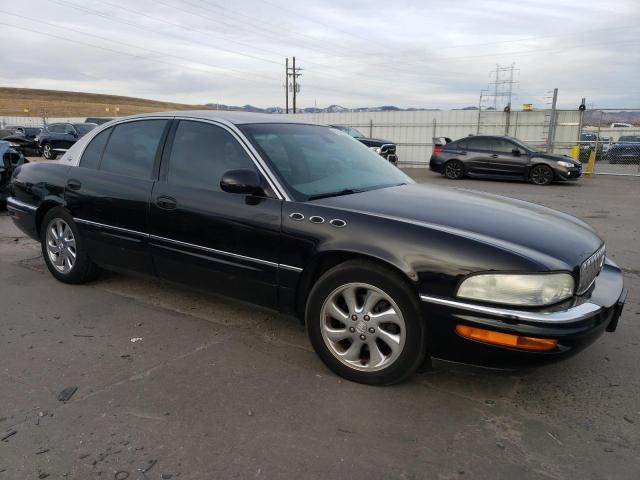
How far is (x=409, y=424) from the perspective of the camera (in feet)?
8.58

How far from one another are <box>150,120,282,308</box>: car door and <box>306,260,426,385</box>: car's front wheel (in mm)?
425

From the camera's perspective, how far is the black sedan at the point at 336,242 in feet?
8.47

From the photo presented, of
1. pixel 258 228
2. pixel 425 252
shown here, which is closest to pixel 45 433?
pixel 258 228

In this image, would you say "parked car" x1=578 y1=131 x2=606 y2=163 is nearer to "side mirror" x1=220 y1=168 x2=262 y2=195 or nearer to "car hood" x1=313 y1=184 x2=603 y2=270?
"car hood" x1=313 y1=184 x2=603 y2=270

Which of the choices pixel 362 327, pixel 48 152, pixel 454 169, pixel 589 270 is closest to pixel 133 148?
pixel 362 327

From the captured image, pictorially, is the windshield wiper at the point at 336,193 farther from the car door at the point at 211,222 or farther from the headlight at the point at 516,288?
the headlight at the point at 516,288

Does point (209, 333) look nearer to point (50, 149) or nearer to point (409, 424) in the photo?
point (409, 424)

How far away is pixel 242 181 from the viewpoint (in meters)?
3.21

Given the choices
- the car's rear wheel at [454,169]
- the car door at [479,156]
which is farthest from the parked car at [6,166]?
the car door at [479,156]

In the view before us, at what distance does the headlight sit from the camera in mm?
2520

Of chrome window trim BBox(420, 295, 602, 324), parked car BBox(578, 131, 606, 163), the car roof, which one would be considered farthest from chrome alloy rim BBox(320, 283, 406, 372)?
parked car BBox(578, 131, 606, 163)

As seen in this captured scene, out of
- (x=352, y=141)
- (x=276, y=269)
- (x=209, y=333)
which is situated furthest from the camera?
(x=352, y=141)

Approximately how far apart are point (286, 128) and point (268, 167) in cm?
70

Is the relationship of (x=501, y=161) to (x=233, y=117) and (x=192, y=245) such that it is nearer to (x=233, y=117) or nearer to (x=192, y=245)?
(x=233, y=117)
